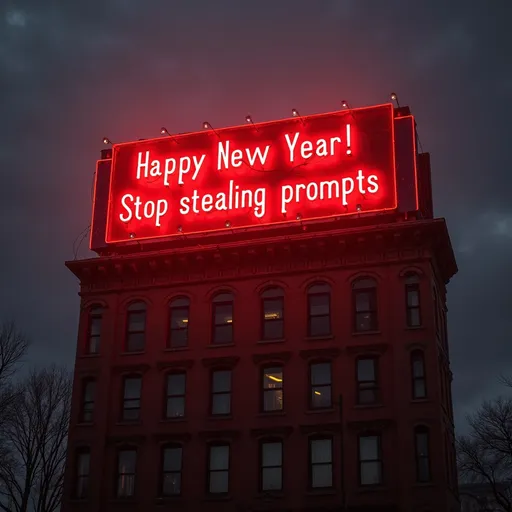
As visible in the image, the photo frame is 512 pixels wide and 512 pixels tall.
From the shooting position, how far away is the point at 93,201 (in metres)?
57.1

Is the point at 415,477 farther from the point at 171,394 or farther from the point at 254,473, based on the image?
the point at 171,394

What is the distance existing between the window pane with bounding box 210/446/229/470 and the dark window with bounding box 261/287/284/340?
685 cm

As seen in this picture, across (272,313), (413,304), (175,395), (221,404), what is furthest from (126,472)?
(413,304)

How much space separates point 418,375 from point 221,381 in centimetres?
1140

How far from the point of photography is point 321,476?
44.9 m

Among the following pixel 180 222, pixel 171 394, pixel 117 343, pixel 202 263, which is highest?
pixel 180 222

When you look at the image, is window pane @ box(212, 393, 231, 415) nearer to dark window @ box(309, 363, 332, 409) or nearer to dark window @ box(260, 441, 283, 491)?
dark window @ box(260, 441, 283, 491)

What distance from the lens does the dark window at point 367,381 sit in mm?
45875

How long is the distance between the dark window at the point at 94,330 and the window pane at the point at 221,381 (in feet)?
26.6

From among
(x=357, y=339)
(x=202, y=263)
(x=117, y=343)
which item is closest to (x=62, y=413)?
(x=117, y=343)

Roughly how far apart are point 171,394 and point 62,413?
21.0m

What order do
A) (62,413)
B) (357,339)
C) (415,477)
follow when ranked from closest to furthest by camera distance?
(415,477)
(357,339)
(62,413)

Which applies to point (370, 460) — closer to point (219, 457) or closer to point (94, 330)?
point (219, 457)

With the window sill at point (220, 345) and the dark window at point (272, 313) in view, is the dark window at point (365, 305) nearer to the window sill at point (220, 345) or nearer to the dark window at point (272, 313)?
the dark window at point (272, 313)
